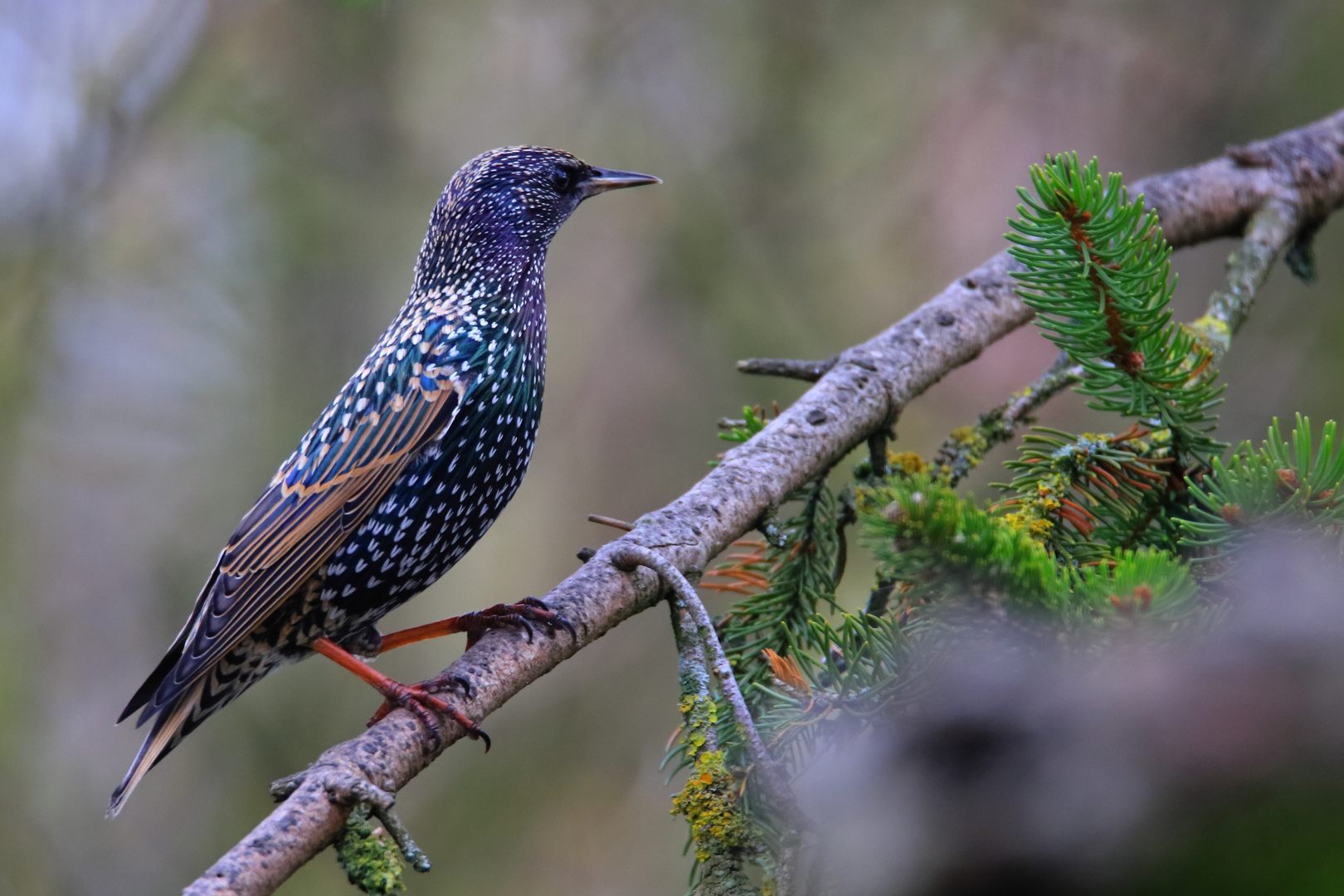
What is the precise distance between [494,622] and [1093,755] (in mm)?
1926

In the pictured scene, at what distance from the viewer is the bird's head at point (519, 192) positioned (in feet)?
11.4

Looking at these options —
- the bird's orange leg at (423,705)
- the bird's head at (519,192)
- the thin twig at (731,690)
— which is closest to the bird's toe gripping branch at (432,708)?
the bird's orange leg at (423,705)

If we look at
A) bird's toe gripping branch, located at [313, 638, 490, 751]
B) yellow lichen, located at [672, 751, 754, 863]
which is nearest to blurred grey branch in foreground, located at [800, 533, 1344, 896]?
yellow lichen, located at [672, 751, 754, 863]

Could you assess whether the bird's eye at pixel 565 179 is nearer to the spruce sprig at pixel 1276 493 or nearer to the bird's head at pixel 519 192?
the bird's head at pixel 519 192

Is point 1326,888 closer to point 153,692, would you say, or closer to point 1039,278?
point 1039,278

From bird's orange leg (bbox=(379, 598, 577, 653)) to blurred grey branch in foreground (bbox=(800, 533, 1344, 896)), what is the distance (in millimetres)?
1225

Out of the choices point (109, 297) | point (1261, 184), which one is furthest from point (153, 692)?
point (109, 297)

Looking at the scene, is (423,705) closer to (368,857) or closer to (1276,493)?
(368,857)

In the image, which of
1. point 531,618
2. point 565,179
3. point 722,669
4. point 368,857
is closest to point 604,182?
point 565,179

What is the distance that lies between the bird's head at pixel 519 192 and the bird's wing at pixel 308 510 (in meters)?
0.75

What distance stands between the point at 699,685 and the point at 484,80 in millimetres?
5307

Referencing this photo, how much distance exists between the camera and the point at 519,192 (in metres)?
3.54

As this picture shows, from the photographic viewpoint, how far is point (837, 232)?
5.89m

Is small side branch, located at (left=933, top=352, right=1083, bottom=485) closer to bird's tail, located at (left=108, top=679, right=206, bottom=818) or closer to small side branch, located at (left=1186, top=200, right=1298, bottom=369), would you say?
small side branch, located at (left=1186, top=200, right=1298, bottom=369)
